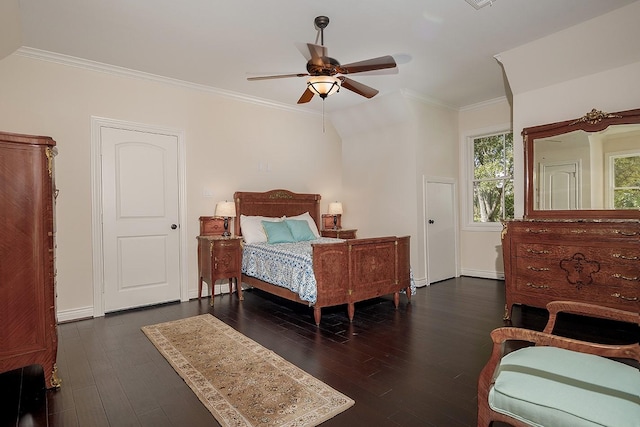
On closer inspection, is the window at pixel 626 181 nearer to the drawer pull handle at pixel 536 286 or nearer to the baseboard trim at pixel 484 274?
the drawer pull handle at pixel 536 286

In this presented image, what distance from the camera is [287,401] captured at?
6.85 feet

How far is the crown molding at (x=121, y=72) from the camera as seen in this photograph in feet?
12.0

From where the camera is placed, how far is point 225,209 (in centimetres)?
475

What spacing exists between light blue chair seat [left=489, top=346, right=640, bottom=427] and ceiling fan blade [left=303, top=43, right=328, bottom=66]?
2383 millimetres

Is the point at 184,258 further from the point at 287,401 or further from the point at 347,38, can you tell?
the point at 347,38

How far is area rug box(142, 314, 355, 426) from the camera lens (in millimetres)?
1953

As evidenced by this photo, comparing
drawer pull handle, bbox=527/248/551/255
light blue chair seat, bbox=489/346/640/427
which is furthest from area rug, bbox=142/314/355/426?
drawer pull handle, bbox=527/248/551/255

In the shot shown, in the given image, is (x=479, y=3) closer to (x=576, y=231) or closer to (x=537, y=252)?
(x=576, y=231)

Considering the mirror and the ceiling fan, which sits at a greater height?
the ceiling fan

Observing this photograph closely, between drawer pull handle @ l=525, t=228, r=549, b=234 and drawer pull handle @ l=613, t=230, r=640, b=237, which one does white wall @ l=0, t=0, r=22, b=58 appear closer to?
drawer pull handle @ l=525, t=228, r=549, b=234

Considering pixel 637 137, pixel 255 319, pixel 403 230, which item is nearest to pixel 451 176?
pixel 403 230

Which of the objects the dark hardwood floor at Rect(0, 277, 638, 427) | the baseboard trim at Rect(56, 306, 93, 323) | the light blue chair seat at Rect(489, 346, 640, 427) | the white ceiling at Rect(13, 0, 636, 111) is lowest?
the dark hardwood floor at Rect(0, 277, 638, 427)

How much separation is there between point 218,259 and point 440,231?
3.56 meters

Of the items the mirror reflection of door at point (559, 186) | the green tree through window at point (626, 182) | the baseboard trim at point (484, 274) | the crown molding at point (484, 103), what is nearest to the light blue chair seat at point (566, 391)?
the green tree through window at point (626, 182)
